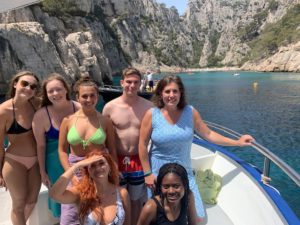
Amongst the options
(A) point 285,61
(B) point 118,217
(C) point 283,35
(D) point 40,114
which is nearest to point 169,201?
(B) point 118,217

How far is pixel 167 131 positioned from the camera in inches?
120

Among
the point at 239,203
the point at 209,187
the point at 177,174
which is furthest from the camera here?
the point at 209,187

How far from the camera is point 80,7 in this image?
75375 mm

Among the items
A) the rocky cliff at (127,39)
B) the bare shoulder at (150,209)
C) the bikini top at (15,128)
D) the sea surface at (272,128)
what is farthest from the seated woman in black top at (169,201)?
the rocky cliff at (127,39)

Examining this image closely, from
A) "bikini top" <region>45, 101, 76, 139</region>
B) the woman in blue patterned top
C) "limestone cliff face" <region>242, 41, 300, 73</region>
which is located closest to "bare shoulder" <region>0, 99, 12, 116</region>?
"bikini top" <region>45, 101, 76, 139</region>

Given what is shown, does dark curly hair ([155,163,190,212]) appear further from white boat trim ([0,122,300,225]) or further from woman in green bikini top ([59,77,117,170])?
white boat trim ([0,122,300,225])

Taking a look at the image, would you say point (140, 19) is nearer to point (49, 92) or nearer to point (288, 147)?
point (288, 147)

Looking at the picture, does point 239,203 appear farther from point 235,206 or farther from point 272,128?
point 272,128

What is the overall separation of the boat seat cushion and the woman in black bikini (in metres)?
2.06

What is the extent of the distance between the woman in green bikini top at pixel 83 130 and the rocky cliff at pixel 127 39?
31267 mm

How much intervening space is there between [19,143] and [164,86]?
1.53 metres

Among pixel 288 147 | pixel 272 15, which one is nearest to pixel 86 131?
pixel 288 147

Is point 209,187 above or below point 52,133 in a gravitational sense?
below

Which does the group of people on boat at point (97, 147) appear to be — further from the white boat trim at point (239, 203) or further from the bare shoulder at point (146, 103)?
the white boat trim at point (239, 203)
